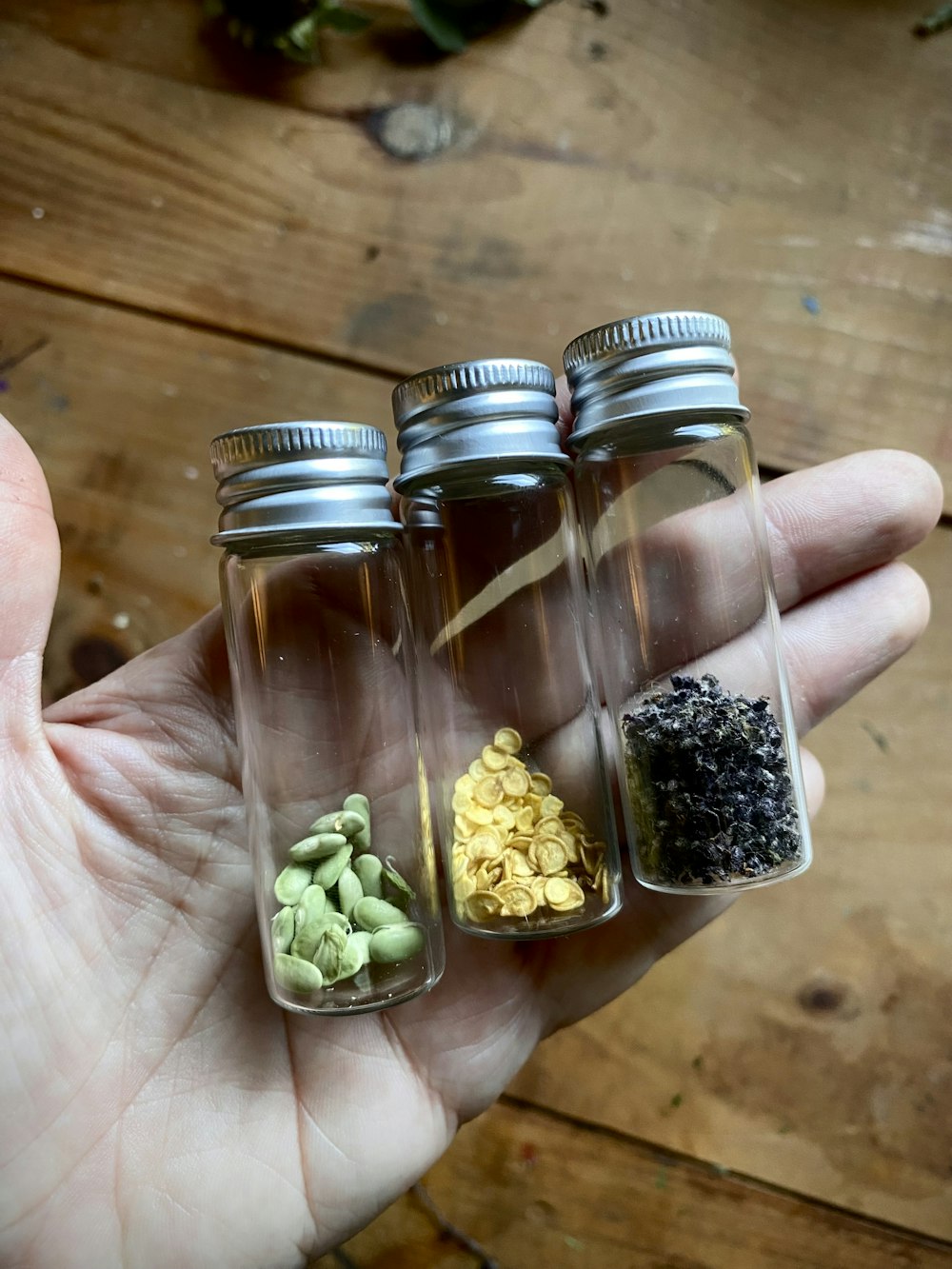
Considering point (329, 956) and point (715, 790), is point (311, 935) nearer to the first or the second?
point (329, 956)

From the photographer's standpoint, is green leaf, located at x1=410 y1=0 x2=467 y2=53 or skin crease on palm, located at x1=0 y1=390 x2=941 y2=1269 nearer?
skin crease on palm, located at x1=0 y1=390 x2=941 y2=1269

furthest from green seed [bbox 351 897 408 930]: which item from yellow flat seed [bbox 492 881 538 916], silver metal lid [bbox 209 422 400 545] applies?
silver metal lid [bbox 209 422 400 545]

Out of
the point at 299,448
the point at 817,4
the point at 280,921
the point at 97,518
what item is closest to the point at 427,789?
the point at 280,921

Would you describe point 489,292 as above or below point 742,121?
below

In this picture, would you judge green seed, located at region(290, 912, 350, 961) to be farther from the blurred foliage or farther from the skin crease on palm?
the blurred foliage

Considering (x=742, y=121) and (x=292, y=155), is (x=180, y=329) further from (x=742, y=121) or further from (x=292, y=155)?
(x=742, y=121)

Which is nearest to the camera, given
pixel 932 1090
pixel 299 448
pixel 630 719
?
pixel 299 448

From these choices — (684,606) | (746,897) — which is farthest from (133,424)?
(746,897)
